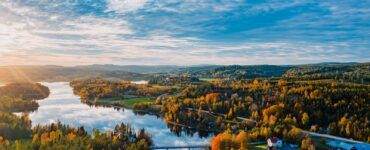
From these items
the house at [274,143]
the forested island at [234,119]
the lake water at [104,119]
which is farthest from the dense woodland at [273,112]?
the lake water at [104,119]

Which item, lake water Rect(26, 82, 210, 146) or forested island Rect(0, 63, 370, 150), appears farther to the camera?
lake water Rect(26, 82, 210, 146)

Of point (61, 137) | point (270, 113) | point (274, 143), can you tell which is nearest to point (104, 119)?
point (270, 113)

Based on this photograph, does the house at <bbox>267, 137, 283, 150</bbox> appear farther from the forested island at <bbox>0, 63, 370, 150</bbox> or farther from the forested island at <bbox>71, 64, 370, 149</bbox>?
the forested island at <bbox>71, 64, 370, 149</bbox>

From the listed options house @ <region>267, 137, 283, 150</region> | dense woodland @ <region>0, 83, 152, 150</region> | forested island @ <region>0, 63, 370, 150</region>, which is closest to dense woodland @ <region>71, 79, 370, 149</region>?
forested island @ <region>0, 63, 370, 150</region>

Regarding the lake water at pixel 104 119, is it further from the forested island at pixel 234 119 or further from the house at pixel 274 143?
the house at pixel 274 143

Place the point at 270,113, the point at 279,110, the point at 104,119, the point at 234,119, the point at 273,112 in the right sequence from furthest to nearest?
the point at 104,119 < the point at 234,119 < the point at 270,113 < the point at 279,110 < the point at 273,112

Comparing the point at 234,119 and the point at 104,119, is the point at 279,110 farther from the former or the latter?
the point at 104,119

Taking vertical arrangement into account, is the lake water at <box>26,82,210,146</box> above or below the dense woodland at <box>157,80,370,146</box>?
below
